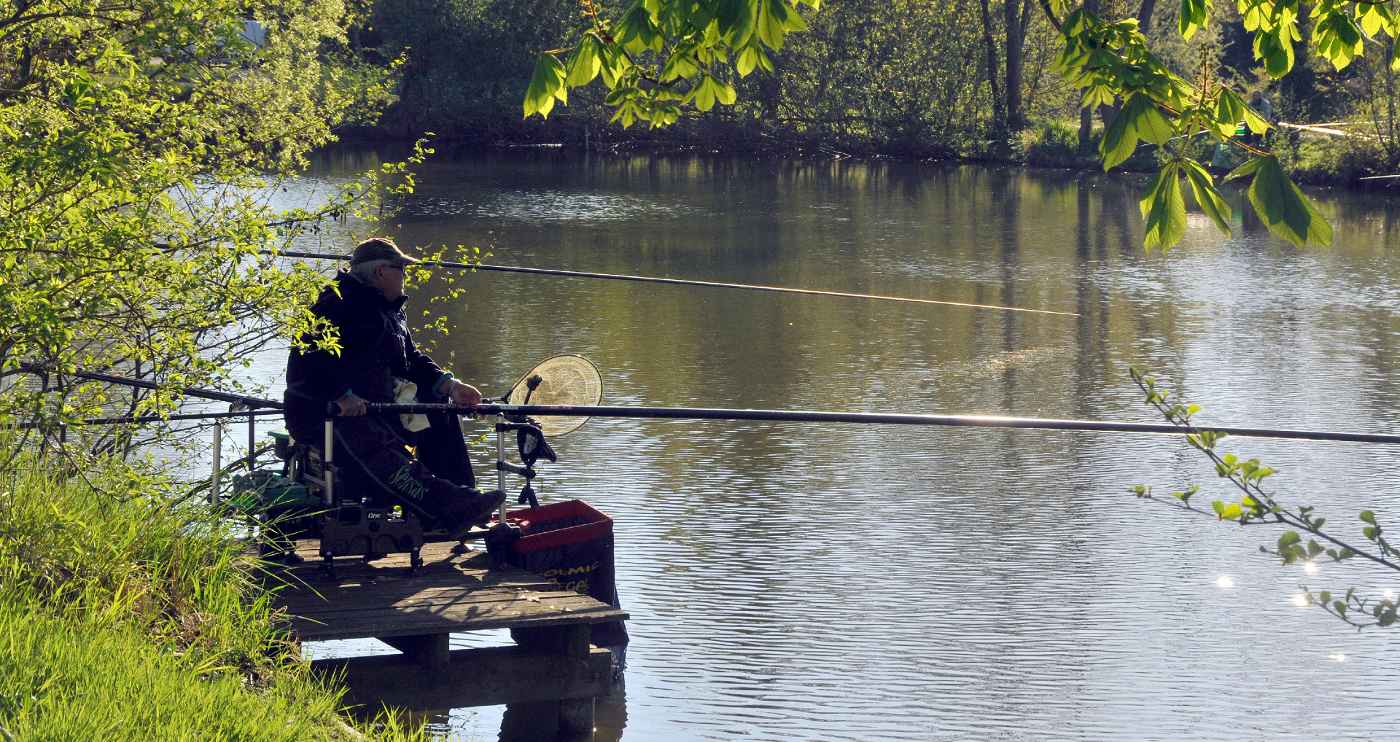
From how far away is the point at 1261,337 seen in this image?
47.6 ft

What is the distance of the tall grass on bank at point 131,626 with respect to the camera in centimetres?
389

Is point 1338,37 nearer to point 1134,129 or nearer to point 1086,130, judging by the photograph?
point 1134,129

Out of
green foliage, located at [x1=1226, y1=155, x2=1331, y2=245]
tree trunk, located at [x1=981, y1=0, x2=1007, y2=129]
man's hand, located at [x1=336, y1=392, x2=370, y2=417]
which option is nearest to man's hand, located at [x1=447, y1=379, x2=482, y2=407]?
man's hand, located at [x1=336, y1=392, x2=370, y2=417]

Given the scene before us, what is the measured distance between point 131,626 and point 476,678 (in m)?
1.24

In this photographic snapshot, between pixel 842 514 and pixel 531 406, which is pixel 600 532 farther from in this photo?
pixel 842 514

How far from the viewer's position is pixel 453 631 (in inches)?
206

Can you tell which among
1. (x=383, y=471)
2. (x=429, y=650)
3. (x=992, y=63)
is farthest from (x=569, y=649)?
(x=992, y=63)

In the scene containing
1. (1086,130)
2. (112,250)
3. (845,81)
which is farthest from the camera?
(845,81)

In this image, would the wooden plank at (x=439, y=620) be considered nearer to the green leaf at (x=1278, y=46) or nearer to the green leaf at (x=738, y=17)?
the green leaf at (x=738, y=17)

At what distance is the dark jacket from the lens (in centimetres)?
565

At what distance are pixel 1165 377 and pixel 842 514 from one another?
4.57m

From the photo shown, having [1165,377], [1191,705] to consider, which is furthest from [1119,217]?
[1191,705]

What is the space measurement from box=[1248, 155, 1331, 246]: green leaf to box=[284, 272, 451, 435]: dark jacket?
11.4 feet

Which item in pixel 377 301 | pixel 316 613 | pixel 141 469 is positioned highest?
pixel 377 301
